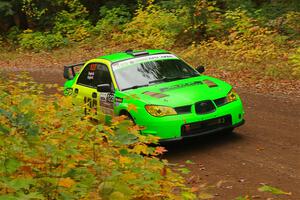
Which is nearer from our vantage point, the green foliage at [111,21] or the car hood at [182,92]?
the car hood at [182,92]

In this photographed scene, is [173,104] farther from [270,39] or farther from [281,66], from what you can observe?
[270,39]

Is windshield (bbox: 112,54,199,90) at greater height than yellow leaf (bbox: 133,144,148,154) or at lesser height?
lesser

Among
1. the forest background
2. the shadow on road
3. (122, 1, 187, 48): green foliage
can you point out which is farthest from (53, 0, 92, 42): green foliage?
the shadow on road

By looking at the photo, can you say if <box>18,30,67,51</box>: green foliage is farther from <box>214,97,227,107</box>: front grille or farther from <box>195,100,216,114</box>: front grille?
<box>195,100,216,114</box>: front grille

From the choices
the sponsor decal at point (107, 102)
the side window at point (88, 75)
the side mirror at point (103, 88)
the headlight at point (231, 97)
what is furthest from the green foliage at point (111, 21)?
the headlight at point (231, 97)

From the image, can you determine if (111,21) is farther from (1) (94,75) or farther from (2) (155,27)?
(1) (94,75)

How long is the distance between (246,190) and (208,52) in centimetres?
1284

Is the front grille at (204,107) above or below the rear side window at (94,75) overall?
below

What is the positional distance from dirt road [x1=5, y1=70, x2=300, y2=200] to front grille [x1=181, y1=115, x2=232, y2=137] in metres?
0.31

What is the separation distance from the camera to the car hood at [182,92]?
8.39m

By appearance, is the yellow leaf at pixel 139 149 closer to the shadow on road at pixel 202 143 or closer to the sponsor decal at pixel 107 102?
the shadow on road at pixel 202 143

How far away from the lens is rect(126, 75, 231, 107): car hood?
8.39 metres

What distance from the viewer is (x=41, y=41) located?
2747cm

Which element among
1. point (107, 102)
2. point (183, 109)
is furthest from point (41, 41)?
point (183, 109)
